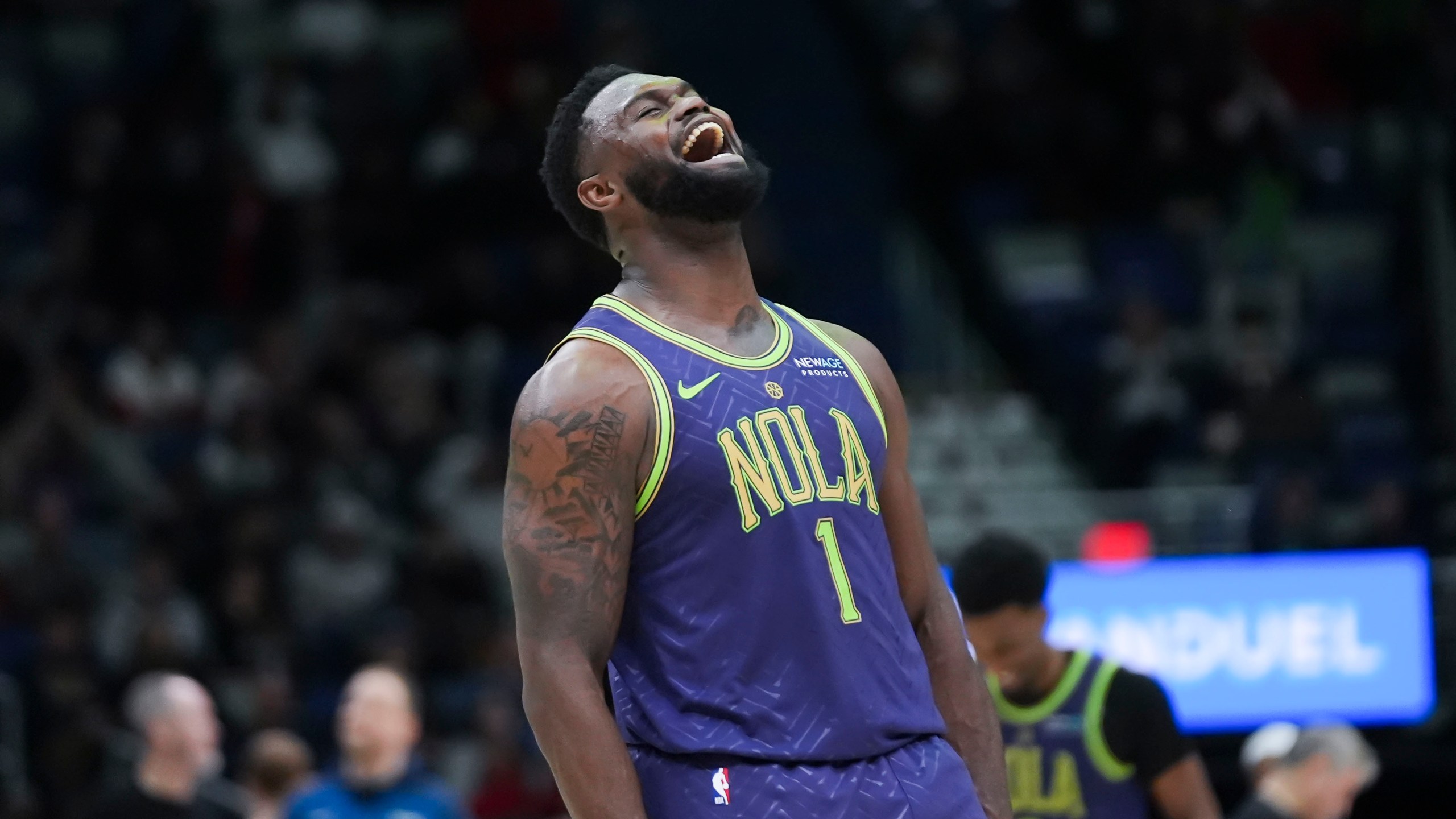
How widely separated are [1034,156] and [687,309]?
1061cm

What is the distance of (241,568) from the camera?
1059 cm

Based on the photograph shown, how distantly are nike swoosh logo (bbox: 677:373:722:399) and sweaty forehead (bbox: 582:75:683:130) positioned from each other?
487mm

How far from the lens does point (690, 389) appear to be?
299 centimetres

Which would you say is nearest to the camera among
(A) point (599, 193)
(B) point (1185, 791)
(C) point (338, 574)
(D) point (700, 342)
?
(D) point (700, 342)

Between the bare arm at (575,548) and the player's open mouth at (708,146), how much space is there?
38 centimetres

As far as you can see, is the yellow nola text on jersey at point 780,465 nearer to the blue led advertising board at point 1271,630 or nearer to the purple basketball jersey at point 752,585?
the purple basketball jersey at point 752,585

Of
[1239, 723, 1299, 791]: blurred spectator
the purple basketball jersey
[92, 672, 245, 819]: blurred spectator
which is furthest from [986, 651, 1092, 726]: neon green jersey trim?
[92, 672, 245, 819]: blurred spectator

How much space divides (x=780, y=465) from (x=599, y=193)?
1.88 feet

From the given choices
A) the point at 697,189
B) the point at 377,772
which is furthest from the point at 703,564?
the point at 377,772

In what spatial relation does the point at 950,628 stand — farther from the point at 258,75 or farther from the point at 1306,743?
the point at 258,75

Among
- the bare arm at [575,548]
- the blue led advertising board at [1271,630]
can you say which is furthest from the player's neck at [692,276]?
the blue led advertising board at [1271,630]

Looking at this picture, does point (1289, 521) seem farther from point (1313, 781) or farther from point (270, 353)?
point (270, 353)

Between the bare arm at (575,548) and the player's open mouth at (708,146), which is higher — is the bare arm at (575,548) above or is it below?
below

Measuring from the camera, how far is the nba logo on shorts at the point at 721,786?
2.85 m
